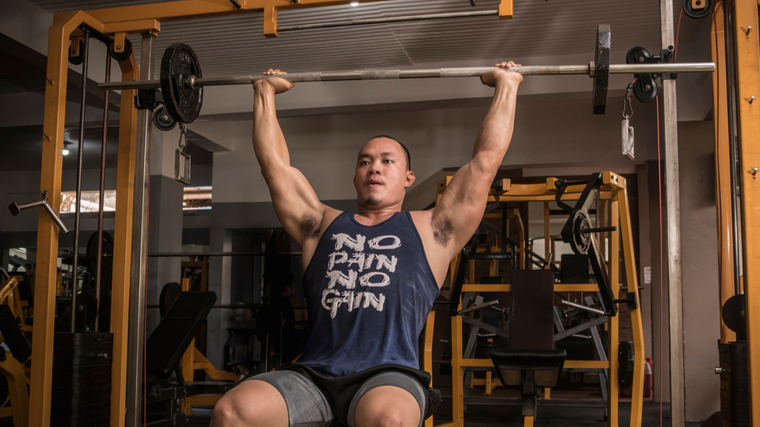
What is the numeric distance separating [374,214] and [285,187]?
0.28 metres

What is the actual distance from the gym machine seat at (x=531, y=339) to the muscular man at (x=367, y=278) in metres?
1.53

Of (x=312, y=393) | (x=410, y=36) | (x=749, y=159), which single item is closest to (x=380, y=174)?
(x=312, y=393)

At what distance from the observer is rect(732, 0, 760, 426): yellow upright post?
161cm

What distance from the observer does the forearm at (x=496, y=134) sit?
1596 mm

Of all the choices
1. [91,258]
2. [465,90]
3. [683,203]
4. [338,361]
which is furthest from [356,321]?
[683,203]

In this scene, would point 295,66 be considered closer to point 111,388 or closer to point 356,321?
point 111,388

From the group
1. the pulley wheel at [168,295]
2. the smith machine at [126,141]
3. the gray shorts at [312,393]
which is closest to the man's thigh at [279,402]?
the gray shorts at [312,393]

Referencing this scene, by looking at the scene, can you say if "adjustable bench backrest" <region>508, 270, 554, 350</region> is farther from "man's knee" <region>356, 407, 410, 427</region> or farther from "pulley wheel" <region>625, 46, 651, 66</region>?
"man's knee" <region>356, 407, 410, 427</region>

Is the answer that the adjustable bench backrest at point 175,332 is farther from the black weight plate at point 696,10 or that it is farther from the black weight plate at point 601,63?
the black weight plate at point 696,10

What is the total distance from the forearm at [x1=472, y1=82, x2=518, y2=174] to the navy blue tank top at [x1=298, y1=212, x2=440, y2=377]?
279 millimetres

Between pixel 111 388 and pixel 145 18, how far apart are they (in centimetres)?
139

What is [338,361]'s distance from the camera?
143 centimetres

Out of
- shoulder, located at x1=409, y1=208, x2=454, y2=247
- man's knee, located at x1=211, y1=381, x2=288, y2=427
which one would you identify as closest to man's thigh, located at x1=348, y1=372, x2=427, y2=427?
man's knee, located at x1=211, y1=381, x2=288, y2=427

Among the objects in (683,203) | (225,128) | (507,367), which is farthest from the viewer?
(225,128)
